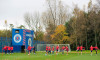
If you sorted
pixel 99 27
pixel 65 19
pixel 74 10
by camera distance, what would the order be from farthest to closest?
1. pixel 65 19
2. pixel 74 10
3. pixel 99 27

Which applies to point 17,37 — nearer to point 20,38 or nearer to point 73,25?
point 20,38

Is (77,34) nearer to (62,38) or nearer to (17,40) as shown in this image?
(62,38)

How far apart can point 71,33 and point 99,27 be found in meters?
10.9

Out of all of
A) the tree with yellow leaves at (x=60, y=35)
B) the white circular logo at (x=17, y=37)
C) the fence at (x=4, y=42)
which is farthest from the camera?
the tree with yellow leaves at (x=60, y=35)

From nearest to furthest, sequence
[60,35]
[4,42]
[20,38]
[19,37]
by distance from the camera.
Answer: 1. [19,37]
2. [20,38]
3. [4,42]
4. [60,35]

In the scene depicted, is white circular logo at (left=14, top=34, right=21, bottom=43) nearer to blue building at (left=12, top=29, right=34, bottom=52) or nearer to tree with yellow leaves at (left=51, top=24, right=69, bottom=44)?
blue building at (left=12, top=29, right=34, bottom=52)

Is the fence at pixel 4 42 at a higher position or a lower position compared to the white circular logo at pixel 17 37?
lower

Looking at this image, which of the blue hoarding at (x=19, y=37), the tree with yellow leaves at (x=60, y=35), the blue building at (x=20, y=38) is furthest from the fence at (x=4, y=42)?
the tree with yellow leaves at (x=60, y=35)

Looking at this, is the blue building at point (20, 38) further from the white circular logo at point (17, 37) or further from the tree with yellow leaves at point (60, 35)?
the tree with yellow leaves at point (60, 35)

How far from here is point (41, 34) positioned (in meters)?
76.8

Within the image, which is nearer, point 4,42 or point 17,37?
point 17,37

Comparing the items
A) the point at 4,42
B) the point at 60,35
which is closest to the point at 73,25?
the point at 60,35

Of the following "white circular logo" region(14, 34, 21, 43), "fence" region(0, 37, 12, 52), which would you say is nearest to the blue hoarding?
"white circular logo" region(14, 34, 21, 43)

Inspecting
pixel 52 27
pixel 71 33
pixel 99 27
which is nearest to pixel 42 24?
pixel 52 27
